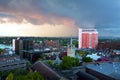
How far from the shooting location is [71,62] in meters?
49.3

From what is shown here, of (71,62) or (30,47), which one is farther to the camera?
(30,47)

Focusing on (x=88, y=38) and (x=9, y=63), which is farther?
(x=88, y=38)

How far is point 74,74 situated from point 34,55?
36.7 metres

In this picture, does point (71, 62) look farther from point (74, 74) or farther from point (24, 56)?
point (24, 56)

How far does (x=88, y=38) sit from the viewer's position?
5172 inches

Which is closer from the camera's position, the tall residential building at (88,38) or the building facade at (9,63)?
the building facade at (9,63)

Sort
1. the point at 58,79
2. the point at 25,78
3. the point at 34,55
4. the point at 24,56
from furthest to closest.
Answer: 1. the point at 24,56
2. the point at 34,55
3. the point at 58,79
4. the point at 25,78

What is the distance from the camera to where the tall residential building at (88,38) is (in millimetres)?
132000

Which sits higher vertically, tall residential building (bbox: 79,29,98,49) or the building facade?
tall residential building (bbox: 79,29,98,49)

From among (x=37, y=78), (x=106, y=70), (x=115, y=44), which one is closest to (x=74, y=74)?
(x=106, y=70)

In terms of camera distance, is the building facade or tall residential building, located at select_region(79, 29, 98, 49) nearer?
the building facade

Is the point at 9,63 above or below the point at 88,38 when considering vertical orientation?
below

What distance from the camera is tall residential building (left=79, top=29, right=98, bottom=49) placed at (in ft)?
433

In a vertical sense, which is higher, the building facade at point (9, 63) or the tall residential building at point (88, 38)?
the tall residential building at point (88, 38)
